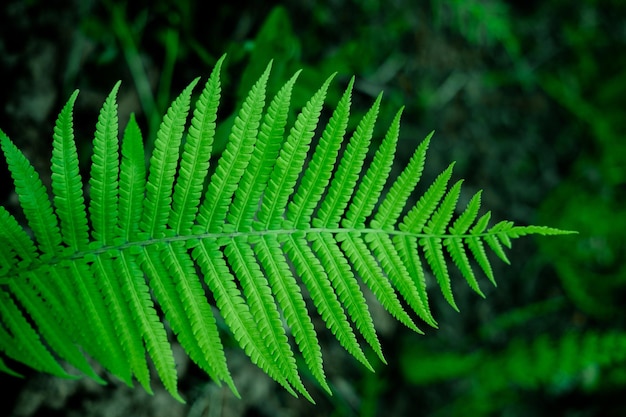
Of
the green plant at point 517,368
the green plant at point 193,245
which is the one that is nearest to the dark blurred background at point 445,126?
the green plant at point 517,368

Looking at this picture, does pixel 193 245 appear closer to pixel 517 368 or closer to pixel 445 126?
pixel 517 368

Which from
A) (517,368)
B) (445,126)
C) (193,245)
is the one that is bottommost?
(193,245)

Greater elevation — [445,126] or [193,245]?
[445,126]

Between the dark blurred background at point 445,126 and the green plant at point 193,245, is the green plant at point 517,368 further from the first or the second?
the green plant at point 193,245

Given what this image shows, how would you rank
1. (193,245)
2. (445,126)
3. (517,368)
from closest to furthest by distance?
(193,245) → (517,368) → (445,126)

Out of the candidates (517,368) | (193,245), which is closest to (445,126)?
(517,368)

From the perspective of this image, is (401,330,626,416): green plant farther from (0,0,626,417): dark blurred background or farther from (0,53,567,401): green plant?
(0,53,567,401): green plant

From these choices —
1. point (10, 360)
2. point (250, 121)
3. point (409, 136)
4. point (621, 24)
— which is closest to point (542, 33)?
point (621, 24)
